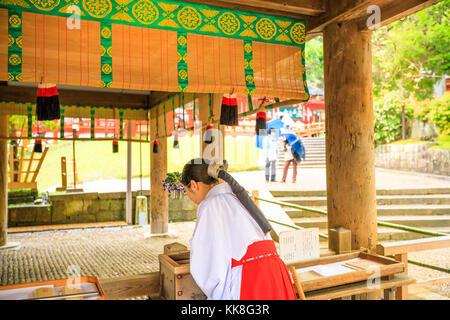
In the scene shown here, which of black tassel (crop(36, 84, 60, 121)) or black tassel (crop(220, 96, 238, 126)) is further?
black tassel (crop(220, 96, 238, 126))

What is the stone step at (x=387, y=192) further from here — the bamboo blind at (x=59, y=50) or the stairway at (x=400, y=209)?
the bamboo blind at (x=59, y=50)

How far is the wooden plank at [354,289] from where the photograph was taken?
2.49 m

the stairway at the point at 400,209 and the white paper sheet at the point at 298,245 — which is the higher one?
the white paper sheet at the point at 298,245

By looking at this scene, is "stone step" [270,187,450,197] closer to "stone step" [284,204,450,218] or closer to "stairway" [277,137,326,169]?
"stone step" [284,204,450,218]

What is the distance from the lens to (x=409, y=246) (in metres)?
2.99

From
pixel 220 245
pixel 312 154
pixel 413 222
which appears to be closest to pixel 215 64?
pixel 220 245

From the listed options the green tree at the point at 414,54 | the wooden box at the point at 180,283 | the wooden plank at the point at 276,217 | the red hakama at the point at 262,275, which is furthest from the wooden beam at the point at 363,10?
the green tree at the point at 414,54

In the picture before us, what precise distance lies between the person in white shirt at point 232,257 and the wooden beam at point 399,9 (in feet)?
7.77

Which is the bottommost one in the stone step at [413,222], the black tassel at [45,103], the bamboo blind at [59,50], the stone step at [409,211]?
the stone step at [413,222]

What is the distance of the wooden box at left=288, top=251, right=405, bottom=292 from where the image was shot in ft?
8.28

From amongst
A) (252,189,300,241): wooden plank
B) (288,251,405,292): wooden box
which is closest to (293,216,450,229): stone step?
(252,189,300,241): wooden plank

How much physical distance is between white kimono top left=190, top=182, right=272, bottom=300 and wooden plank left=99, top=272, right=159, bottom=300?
77 centimetres
